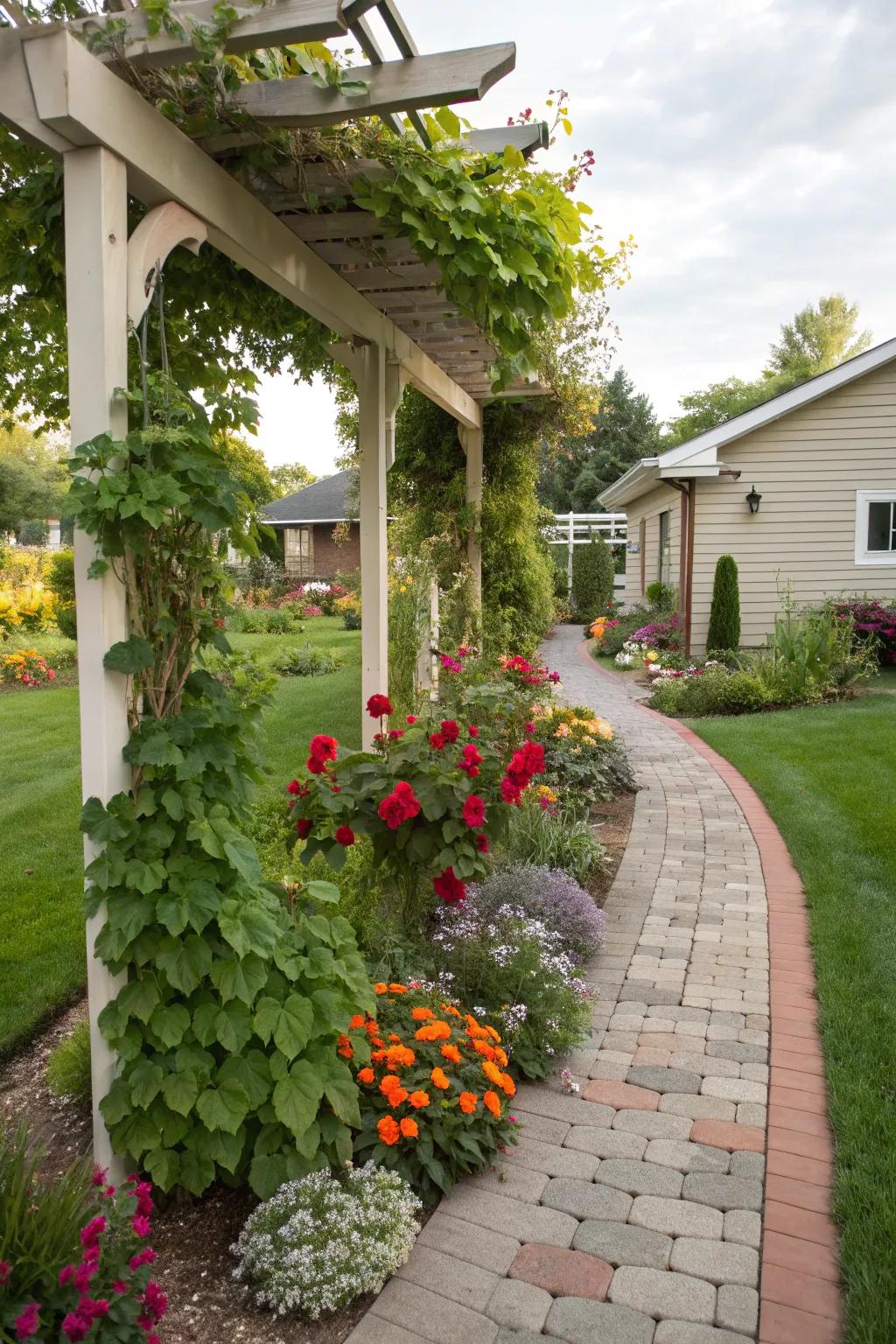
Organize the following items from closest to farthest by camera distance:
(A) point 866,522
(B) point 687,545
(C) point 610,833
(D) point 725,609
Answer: (C) point 610,833
(D) point 725,609
(A) point 866,522
(B) point 687,545

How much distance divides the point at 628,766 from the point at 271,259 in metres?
4.24

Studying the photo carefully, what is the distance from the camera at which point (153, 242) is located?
242 centimetres

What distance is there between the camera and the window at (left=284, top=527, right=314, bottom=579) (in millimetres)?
27422

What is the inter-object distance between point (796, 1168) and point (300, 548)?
26598 millimetres

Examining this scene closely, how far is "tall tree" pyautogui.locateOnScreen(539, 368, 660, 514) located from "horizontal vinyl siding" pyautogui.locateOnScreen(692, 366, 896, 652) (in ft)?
68.6

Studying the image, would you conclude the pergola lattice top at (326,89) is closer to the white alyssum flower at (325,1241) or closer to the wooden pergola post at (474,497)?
the white alyssum flower at (325,1241)

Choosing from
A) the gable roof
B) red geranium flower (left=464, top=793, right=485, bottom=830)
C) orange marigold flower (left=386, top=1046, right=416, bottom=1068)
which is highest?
the gable roof

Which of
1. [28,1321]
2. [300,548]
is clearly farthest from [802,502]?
[300,548]

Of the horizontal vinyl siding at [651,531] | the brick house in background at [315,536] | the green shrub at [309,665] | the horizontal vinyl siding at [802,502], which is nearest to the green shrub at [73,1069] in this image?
the green shrub at [309,665]

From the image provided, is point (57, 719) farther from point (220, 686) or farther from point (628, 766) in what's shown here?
point (220, 686)

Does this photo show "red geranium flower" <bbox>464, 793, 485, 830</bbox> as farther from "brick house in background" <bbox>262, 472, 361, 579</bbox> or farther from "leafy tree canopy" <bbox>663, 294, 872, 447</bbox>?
"leafy tree canopy" <bbox>663, 294, 872, 447</bbox>

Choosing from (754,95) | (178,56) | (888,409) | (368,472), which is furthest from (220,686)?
(888,409)

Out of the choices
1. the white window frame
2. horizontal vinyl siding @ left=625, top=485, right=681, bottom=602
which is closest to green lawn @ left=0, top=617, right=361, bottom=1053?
horizontal vinyl siding @ left=625, top=485, right=681, bottom=602

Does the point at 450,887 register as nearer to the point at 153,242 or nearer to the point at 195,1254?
the point at 195,1254
